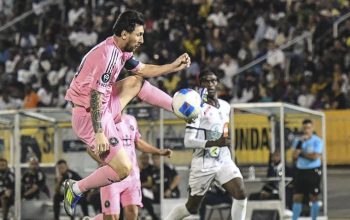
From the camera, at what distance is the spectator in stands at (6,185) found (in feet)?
69.2

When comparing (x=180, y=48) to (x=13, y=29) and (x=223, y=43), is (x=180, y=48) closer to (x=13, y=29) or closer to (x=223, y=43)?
(x=223, y=43)

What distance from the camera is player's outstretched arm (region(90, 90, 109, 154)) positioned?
1143cm

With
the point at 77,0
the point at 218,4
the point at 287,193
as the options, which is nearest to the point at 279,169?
the point at 287,193

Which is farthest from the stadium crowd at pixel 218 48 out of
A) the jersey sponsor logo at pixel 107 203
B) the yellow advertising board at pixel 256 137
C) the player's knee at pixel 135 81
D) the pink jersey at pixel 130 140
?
the player's knee at pixel 135 81

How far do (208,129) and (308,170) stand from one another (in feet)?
17.9

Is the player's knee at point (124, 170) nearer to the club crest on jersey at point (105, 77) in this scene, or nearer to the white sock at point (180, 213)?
the club crest on jersey at point (105, 77)

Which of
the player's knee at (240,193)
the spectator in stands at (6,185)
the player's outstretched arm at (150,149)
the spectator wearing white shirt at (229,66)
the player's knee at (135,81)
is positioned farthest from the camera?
the spectator wearing white shirt at (229,66)

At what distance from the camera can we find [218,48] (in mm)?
26453

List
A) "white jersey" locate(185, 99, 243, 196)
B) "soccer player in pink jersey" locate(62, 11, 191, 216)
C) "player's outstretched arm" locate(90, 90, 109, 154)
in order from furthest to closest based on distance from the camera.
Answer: "white jersey" locate(185, 99, 243, 196) < "soccer player in pink jersey" locate(62, 11, 191, 216) < "player's outstretched arm" locate(90, 90, 109, 154)

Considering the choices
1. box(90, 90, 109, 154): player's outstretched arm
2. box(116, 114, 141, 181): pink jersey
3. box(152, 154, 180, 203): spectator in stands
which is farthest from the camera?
box(152, 154, 180, 203): spectator in stands

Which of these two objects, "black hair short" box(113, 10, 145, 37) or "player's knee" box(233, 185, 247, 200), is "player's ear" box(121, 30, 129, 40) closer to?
"black hair short" box(113, 10, 145, 37)

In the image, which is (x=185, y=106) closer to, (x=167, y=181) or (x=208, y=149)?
(x=208, y=149)

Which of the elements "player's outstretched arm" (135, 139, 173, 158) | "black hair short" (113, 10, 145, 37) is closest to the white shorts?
"player's outstretched arm" (135, 139, 173, 158)

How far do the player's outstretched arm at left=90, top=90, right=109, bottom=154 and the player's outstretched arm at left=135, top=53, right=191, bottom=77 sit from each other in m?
0.94
